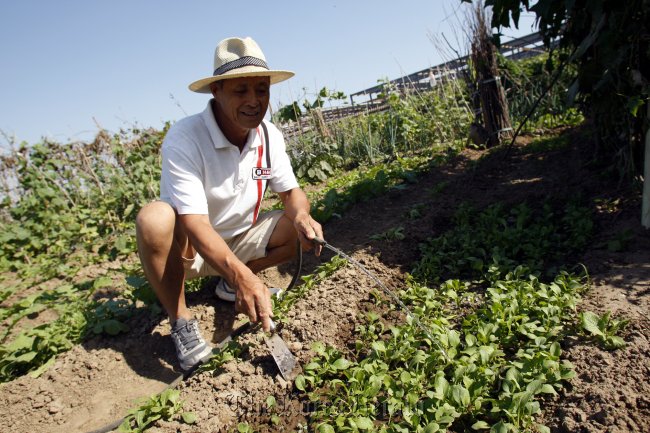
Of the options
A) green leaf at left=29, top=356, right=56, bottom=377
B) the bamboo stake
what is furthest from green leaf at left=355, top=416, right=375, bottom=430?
the bamboo stake

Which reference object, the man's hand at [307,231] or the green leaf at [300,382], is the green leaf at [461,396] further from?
the man's hand at [307,231]

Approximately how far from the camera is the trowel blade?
7.38 ft

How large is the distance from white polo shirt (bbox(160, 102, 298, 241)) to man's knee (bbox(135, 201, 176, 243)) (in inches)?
3.1

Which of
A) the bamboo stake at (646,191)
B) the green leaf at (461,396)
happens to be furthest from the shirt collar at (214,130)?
the bamboo stake at (646,191)

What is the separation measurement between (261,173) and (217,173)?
299 mm

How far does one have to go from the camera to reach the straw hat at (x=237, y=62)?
7.84ft

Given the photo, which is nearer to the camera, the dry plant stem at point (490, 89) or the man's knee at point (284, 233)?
the man's knee at point (284, 233)

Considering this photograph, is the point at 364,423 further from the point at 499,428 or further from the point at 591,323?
the point at 591,323

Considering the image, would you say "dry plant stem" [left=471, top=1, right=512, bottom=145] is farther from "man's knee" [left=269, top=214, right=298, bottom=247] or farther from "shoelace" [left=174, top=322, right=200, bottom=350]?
"shoelace" [left=174, top=322, right=200, bottom=350]

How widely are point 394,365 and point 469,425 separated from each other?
0.46m

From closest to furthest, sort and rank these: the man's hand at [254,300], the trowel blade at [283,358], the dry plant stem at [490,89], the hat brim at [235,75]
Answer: the man's hand at [254,300] < the trowel blade at [283,358] < the hat brim at [235,75] < the dry plant stem at [490,89]

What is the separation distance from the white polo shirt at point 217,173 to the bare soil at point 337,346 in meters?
0.69

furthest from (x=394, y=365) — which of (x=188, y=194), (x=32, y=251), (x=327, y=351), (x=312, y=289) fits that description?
(x=32, y=251)

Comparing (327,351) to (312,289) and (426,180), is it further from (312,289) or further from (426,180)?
(426,180)
